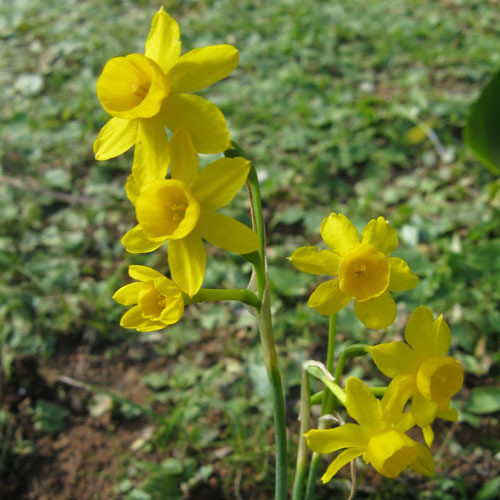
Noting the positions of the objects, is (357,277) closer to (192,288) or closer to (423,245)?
(192,288)

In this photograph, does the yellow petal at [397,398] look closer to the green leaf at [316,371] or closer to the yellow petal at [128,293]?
the green leaf at [316,371]

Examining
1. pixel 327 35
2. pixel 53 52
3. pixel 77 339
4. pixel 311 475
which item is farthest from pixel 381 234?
pixel 53 52

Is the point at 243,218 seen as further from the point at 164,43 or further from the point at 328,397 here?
the point at 164,43

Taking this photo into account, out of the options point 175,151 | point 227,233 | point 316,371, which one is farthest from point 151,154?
point 316,371

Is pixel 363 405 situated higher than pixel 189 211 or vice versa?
pixel 189 211

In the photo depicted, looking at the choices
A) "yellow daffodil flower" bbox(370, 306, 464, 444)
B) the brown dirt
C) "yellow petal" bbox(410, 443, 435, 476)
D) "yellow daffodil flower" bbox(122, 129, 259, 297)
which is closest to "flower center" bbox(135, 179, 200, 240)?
"yellow daffodil flower" bbox(122, 129, 259, 297)

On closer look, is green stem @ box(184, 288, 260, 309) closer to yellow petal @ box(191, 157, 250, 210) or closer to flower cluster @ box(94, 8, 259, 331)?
flower cluster @ box(94, 8, 259, 331)
